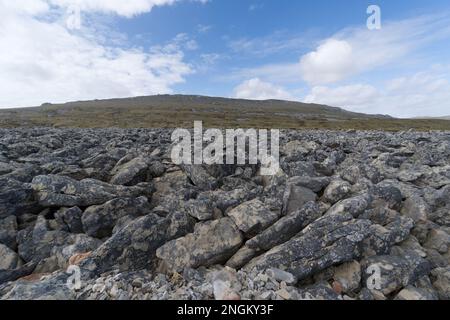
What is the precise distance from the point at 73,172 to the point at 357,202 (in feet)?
37.2

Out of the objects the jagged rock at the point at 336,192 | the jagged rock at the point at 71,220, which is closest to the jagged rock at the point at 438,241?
the jagged rock at the point at 336,192

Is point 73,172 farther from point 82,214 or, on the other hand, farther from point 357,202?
point 357,202

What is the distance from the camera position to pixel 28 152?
1906 cm

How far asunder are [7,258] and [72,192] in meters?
2.95

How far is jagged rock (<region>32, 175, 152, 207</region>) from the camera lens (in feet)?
34.1

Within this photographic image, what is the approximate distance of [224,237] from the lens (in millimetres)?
8172

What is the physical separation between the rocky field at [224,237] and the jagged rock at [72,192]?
0.12 feet

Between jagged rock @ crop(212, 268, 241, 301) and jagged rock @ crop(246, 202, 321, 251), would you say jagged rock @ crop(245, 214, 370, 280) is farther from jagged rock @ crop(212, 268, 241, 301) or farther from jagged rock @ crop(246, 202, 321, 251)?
jagged rock @ crop(212, 268, 241, 301)

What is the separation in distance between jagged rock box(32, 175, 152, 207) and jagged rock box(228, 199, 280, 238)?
4.75 metres

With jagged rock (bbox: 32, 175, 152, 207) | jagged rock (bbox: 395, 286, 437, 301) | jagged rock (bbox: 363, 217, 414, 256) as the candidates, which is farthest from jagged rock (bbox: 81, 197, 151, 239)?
jagged rock (bbox: 395, 286, 437, 301)

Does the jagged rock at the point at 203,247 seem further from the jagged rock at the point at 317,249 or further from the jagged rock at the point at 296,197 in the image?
the jagged rock at the point at 296,197

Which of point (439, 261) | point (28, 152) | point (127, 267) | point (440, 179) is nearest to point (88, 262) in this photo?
point (127, 267)

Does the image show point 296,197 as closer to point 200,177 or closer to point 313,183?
point 313,183

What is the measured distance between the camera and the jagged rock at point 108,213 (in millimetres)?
9367
